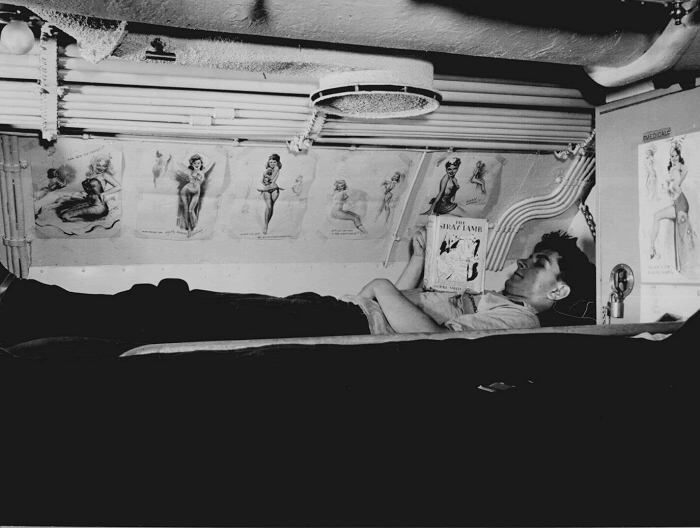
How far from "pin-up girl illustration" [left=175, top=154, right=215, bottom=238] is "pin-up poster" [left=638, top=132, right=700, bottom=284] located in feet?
6.43

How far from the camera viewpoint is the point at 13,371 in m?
1.27

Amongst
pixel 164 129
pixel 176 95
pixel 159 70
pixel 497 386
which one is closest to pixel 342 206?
pixel 164 129

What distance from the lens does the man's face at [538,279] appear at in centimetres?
294

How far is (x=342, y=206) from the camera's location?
3.38 meters

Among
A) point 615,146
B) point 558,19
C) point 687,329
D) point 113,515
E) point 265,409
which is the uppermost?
point 558,19

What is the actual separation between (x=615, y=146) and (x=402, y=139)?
38.3 inches

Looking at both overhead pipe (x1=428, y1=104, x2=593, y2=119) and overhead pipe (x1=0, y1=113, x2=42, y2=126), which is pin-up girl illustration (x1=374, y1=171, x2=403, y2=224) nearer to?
overhead pipe (x1=428, y1=104, x2=593, y2=119)

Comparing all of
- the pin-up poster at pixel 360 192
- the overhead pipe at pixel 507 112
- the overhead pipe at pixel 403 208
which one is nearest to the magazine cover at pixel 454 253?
the overhead pipe at pixel 403 208

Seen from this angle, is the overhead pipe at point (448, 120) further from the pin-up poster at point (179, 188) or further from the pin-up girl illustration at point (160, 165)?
the pin-up girl illustration at point (160, 165)

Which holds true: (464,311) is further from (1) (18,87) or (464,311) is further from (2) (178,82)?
(1) (18,87)

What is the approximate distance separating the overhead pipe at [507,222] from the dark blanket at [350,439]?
6.96ft

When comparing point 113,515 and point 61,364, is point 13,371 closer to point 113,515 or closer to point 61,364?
point 61,364

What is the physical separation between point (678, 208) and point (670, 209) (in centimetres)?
4

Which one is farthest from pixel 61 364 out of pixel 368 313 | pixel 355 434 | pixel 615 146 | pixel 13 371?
pixel 615 146
